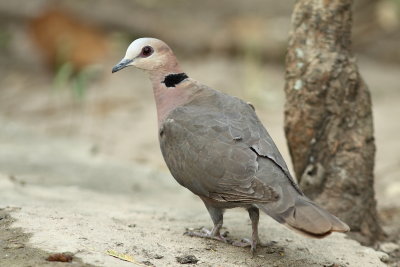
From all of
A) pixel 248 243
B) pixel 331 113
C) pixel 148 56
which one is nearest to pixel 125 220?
pixel 248 243

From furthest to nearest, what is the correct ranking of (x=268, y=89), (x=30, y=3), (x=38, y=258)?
(x=30, y=3) → (x=268, y=89) → (x=38, y=258)

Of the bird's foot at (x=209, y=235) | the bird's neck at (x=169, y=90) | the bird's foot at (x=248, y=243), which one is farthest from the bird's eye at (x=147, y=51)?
the bird's foot at (x=248, y=243)

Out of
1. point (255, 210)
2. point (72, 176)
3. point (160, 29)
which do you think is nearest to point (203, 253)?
point (255, 210)

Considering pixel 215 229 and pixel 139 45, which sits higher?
pixel 139 45

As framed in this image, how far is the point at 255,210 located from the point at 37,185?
6.70 ft

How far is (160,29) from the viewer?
11.1m

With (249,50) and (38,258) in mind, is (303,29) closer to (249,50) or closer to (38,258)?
(38,258)

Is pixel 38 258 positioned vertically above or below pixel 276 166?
below

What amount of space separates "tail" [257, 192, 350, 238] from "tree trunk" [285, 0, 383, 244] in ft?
3.61

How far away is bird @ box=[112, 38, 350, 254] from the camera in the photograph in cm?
389

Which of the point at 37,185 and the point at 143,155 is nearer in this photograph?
the point at 37,185

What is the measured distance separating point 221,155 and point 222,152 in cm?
2

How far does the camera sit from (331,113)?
4992mm

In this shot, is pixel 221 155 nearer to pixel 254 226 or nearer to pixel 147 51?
pixel 254 226
